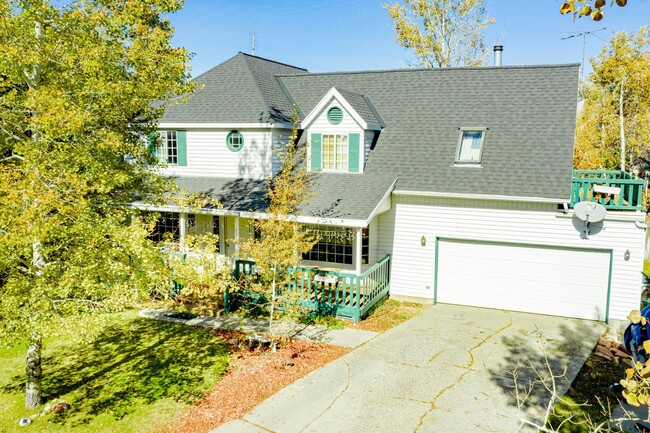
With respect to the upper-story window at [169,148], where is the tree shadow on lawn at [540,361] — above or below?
below

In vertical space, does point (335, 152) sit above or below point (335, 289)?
above

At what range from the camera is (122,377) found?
11.2 meters

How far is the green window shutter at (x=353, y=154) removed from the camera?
667 inches

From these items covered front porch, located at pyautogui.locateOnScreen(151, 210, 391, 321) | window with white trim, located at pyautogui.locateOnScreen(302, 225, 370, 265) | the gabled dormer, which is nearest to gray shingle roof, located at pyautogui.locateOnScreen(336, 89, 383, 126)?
the gabled dormer

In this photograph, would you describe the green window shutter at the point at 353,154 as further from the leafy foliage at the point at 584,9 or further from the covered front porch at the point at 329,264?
the leafy foliage at the point at 584,9

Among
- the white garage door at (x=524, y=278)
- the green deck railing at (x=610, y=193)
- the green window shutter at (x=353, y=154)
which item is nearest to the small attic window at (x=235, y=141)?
the green window shutter at (x=353, y=154)

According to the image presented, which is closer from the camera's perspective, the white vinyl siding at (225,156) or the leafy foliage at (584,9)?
the leafy foliage at (584,9)

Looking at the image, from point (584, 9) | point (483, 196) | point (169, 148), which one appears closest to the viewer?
point (584, 9)

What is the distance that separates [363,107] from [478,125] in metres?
4.05

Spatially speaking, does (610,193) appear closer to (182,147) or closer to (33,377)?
(182,147)

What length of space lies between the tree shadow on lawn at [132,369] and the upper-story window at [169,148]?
283 inches

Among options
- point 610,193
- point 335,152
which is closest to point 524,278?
point 610,193

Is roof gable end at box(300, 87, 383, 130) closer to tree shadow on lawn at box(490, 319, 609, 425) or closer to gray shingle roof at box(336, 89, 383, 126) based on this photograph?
gray shingle roof at box(336, 89, 383, 126)

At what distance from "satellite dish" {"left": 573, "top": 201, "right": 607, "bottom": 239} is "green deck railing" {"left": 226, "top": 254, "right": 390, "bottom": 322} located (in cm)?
590
